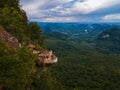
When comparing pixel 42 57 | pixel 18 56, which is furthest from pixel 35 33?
pixel 18 56

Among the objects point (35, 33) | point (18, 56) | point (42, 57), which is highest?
point (35, 33)

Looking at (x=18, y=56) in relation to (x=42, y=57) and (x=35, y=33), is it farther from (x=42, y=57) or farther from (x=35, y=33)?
(x=35, y=33)

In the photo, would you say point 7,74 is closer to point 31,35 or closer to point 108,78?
point 31,35

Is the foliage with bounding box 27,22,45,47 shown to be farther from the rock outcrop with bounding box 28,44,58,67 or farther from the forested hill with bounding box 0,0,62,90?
the rock outcrop with bounding box 28,44,58,67

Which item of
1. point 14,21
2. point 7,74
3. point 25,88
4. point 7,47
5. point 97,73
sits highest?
point 14,21

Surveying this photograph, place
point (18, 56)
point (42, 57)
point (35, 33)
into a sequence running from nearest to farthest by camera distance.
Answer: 1. point (18, 56)
2. point (42, 57)
3. point (35, 33)

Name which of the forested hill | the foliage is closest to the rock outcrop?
the forested hill

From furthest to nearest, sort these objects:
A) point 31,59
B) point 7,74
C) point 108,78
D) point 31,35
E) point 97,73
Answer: point 97,73
point 108,78
point 31,35
point 31,59
point 7,74

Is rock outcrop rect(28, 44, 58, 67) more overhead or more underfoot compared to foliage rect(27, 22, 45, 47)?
more underfoot

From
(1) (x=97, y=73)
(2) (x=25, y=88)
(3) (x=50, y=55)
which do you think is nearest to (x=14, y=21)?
(3) (x=50, y=55)
